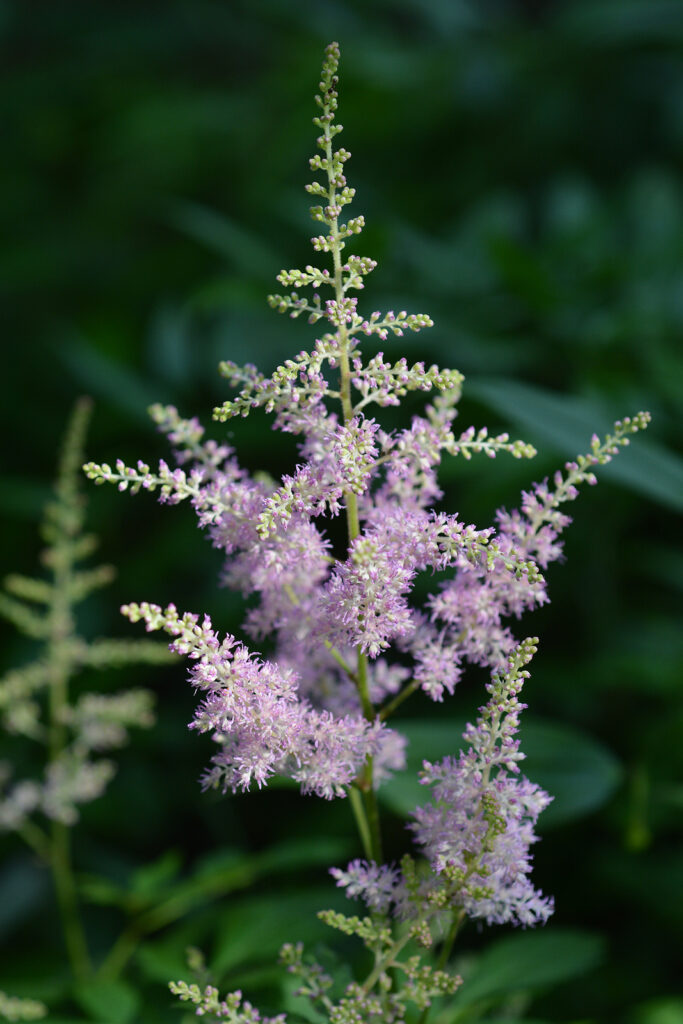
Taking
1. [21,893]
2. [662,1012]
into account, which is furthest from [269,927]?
[21,893]

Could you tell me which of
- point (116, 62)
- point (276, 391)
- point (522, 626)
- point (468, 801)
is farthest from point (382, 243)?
point (116, 62)

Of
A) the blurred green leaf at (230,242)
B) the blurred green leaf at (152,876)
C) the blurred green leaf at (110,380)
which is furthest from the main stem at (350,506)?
the blurred green leaf at (110,380)

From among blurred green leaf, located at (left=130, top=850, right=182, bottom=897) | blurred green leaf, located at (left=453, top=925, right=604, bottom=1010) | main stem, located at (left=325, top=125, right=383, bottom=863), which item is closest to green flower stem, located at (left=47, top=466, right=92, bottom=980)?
blurred green leaf, located at (left=130, top=850, right=182, bottom=897)

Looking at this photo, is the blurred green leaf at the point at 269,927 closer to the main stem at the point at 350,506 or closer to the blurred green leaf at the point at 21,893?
the main stem at the point at 350,506

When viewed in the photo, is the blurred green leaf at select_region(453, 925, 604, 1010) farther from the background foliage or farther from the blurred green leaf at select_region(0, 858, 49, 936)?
the blurred green leaf at select_region(0, 858, 49, 936)

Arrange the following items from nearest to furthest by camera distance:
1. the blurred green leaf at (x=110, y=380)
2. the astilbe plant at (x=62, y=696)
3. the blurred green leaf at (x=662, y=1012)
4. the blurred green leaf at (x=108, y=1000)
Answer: the blurred green leaf at (x=108, y=1000), the blurred green leaf at (x=662, y=1012), the astilbe plant at (x=62, y=696), the blurred green leaf at (x=110, y=380)
